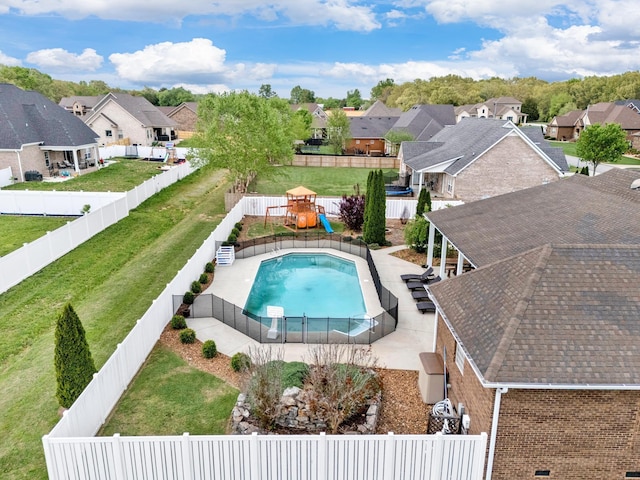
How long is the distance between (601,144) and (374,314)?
43.5m

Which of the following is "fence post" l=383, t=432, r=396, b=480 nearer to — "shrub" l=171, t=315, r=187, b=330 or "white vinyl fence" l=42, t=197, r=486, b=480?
"white vinyl fence" l=42, t=197, r=486, b=480

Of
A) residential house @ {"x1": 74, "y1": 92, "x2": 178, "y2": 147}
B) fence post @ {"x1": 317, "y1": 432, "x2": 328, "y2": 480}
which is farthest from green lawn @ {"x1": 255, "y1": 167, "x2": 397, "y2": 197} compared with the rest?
fence post @ {"x1": 317, "y1": 432, "x2": 328, "y2": 480}

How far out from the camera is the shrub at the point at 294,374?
11438 mm

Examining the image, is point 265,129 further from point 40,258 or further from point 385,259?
point 40,258

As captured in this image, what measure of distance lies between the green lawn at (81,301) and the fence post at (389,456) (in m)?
6.69

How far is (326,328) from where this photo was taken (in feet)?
47.4

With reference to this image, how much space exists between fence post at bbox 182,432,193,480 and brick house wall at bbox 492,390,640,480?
5.59 m

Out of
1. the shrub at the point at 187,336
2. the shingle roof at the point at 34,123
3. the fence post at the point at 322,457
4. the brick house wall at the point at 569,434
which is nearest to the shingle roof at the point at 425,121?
the shingle roof at the point at 34,123

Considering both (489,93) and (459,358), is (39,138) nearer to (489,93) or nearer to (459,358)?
(459,358)

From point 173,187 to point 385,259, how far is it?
70.4ft

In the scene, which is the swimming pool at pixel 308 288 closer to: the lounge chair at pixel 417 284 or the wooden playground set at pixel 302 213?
the lounge chair at pixel 417 284

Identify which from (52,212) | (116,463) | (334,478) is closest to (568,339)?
(334,478)

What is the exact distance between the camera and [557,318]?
8656 millimetres

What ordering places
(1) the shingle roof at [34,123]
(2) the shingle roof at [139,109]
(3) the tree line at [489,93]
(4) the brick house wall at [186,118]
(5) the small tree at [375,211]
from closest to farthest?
(5) the small tree at [375,211], (1) the shingle roof at [34,123], (2) the shingle roof at [139,109], (4) the brick house wall at [186,118], (3) the tree line at [489,93]
